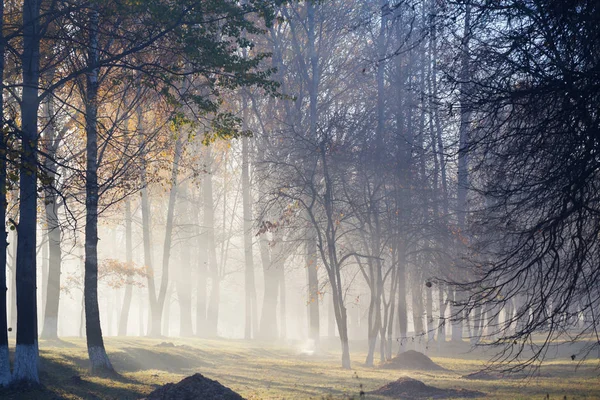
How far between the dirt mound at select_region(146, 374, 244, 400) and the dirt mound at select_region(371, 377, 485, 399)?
474cm

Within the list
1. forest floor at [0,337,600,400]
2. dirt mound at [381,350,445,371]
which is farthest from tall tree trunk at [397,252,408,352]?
forest floor at [0,337,600,400]

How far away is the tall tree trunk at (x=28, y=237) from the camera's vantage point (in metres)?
12.7

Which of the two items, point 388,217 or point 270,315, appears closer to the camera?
point 388,217

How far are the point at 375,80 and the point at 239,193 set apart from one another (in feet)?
59.2

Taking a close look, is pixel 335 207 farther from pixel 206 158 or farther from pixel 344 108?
pixel 206 158

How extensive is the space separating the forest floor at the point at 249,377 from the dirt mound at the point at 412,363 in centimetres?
71

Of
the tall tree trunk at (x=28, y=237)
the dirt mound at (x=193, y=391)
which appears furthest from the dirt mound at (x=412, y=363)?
the tall tree trunk at (x=28, y=237)

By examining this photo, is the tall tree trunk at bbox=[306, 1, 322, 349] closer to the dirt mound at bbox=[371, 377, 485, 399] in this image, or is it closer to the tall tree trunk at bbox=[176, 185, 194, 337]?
the tall tree trunk at bbox=[176, 185, 194, 337]

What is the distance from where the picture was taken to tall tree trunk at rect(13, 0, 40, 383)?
41.6ft

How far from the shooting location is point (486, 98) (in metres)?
8.91

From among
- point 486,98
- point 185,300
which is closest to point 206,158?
point 185,300

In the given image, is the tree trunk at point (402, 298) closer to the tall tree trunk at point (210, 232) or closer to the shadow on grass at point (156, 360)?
the shadow on grass at point (156, 360)

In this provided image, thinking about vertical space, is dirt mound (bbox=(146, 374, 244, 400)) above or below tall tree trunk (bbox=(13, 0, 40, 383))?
below

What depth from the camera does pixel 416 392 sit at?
15250 millimetres
